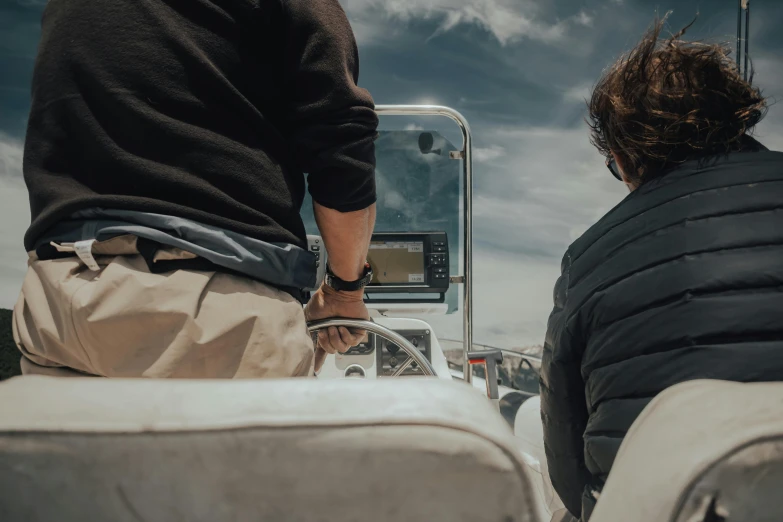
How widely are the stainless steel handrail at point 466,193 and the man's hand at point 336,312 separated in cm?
112

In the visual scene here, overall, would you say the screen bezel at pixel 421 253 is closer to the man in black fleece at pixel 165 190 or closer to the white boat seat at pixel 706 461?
the man in black fleece at pixel 165 190

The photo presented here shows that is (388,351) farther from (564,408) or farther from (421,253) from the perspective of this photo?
(564,408)

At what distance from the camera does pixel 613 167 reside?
1352mm

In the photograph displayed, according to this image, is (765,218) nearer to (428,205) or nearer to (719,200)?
(719,200)

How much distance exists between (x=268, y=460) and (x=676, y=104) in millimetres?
1095


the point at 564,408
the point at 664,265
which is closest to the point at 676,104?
the point at 664,265

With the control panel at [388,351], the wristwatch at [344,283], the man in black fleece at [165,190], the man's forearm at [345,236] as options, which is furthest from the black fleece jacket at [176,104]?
the control panel at [388,351]

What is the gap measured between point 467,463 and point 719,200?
0.83 metres

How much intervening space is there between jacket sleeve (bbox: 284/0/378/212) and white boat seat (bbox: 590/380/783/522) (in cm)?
62

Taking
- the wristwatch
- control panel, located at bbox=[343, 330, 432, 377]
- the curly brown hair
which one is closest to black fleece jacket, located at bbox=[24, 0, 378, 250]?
the wristwatch

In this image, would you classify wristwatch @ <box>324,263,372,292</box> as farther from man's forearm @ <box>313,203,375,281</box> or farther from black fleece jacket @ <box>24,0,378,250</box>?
black fleece jacket @ <box>24,0,378,250</box>

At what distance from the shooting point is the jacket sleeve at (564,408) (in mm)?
1133

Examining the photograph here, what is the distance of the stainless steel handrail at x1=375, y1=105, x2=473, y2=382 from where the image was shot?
7.36ft

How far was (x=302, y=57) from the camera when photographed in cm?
80
